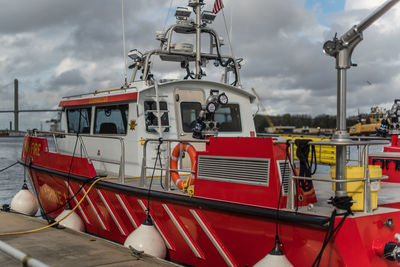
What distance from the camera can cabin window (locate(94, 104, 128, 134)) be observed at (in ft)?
24.0

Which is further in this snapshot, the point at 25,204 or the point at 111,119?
the point at 25,204

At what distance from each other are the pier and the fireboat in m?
0.29

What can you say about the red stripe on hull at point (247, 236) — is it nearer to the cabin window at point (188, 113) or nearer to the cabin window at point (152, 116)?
the cabin window at point (152, 116)

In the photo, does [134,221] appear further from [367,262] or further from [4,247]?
[367,262]

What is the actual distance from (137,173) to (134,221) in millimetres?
1049

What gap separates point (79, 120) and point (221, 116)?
292 centimetres

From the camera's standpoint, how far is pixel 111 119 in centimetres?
764

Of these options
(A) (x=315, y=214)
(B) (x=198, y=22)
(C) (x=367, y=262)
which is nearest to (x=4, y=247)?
(A) (x=315, y=214)

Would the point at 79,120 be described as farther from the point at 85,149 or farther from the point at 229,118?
the point at 229,118

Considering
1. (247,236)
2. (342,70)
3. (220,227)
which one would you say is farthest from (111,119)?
(342,70)

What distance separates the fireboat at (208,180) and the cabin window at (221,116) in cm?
2

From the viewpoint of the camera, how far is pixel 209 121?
594cm

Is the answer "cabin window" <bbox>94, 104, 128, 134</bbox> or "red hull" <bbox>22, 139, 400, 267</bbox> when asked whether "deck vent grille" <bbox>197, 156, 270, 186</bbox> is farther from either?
"cabin window" <bbox>94, 104, 128, 134</bbox>

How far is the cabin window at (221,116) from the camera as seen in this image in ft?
24.1
